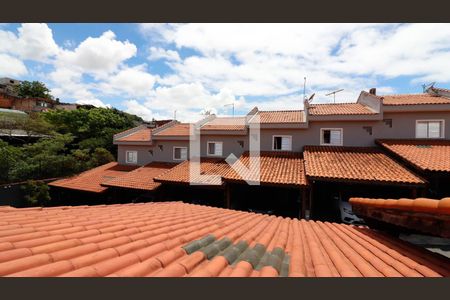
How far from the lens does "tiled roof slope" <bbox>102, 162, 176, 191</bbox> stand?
1530 centimetres

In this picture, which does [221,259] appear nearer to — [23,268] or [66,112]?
[23,268]

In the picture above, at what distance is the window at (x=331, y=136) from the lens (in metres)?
15.7

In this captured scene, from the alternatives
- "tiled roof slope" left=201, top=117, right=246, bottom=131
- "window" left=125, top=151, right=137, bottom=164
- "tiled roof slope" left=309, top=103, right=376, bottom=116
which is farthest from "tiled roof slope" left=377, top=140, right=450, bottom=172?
"window" left=125, top=151, right=137, bottom=164

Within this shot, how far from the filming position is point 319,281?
1.68m

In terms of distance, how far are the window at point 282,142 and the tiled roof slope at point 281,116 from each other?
1.15 meters

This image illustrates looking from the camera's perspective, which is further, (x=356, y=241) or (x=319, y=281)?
(x=356, y=241)

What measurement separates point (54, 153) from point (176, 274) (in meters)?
24.0

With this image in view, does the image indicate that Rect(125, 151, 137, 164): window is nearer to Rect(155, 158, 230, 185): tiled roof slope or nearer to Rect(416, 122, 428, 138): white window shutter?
Rect(155, 158, 230, 185): tiled roof slope

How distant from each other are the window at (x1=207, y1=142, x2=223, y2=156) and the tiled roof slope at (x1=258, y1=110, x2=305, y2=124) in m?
3.80

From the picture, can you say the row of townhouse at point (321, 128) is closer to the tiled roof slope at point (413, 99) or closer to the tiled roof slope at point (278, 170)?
the tiled roof slope at point (413, 99)

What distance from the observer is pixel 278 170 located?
13.5m

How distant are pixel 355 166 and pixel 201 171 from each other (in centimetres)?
909

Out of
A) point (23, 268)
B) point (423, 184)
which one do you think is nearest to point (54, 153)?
point (23, 268)

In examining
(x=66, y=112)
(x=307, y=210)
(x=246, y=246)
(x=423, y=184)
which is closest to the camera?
(x=246, y=246)
